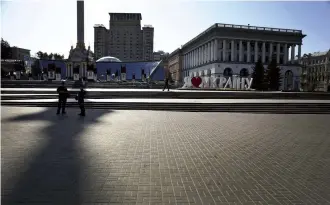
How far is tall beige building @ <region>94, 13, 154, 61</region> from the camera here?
13062 cm

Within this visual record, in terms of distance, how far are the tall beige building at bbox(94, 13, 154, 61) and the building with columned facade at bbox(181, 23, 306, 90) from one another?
61.6 m

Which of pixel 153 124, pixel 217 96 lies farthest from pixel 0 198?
pixel 217 96

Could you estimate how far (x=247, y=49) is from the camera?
71938mm

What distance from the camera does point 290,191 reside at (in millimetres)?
4535

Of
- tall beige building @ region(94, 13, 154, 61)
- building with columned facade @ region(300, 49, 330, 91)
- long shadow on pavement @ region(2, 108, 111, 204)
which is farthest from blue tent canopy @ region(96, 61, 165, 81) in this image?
long shadow on pavement @ region(2, 108, 111, 204)

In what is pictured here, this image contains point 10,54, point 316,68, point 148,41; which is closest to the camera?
point 10,54

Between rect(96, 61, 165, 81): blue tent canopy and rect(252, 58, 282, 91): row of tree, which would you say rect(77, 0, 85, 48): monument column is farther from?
rect(252, 58, 282, 91): row of tree

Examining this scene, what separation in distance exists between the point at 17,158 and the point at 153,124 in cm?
600

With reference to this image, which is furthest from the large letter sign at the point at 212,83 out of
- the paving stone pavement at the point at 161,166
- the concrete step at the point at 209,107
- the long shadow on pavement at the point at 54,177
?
the long shadow on pavement at the point at 54,177

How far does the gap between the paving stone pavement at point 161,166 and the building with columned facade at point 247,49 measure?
202ft

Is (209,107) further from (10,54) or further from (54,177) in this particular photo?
(10,54)

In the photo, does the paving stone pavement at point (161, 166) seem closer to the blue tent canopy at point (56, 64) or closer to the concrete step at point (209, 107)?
the concrete step at point (209, 107)

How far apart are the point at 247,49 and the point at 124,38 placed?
77.4 meters

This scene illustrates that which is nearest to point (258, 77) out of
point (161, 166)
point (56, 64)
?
point (56, 64)
